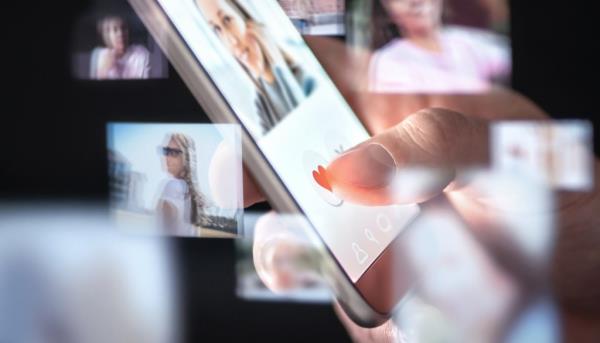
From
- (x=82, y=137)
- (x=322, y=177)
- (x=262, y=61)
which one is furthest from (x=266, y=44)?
(x=82, y=137)

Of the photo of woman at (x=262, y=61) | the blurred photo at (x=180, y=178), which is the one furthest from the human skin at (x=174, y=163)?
the photo of woman at (x=262, y=61)

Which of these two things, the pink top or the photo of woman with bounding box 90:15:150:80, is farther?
the photo of woman with bounding box 90:15:150:80

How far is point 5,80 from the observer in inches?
37.3

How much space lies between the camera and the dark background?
34.3 inches

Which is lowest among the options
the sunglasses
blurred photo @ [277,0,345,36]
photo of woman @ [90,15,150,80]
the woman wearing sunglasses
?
the woman wearing sunglasses

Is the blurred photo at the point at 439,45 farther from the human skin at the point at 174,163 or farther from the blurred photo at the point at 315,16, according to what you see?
the human skin at the point at 174,163

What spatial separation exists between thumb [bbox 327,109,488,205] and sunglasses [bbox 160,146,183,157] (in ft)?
0.56

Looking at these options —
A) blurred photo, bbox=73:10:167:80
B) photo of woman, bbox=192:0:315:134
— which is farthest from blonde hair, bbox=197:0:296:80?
blurred photo, bbox=73:10:167:80

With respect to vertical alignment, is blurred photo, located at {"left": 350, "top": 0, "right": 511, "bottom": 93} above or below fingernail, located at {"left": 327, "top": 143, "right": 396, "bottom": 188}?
above

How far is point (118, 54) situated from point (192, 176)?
0.16 metres

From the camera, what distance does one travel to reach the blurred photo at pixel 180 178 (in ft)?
2.78

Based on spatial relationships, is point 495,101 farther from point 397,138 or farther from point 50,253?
point 50,253

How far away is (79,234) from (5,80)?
0.68 ft

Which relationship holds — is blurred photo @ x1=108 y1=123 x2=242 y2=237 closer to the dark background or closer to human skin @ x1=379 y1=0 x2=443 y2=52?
the dark background
